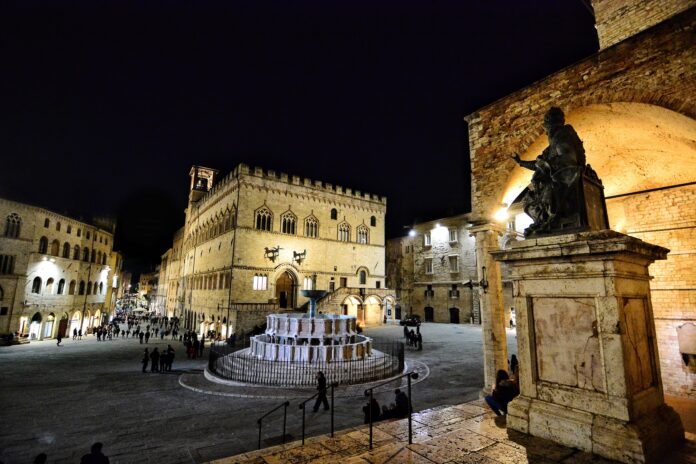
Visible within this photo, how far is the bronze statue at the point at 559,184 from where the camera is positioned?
420 centimetres

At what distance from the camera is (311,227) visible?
32.0 meters

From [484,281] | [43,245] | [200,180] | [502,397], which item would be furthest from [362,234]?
[502,397]

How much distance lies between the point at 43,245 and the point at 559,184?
118 ft

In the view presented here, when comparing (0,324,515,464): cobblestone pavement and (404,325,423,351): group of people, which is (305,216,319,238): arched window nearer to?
(404,325,423,351): group of people

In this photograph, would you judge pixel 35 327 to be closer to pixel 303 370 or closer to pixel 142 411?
pixel 142 411

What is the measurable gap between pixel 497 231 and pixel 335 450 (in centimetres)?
653

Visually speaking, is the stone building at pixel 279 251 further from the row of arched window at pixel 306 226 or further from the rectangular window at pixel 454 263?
the rectangular window at pixel 454 263

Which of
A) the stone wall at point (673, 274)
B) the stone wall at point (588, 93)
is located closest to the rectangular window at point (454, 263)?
the stone wall at point (673, 274)

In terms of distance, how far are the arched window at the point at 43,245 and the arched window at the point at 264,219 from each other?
17.1m

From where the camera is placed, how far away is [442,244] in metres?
35.7

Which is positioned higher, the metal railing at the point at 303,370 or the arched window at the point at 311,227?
→ the arched window at the point at 311,227

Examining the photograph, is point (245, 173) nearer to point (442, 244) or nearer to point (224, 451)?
point (442, 244)

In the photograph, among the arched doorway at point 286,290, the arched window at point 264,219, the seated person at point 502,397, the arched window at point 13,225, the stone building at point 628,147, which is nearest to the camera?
the seated person at point 502,397

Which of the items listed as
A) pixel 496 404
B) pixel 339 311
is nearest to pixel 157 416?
pixel 496 404
